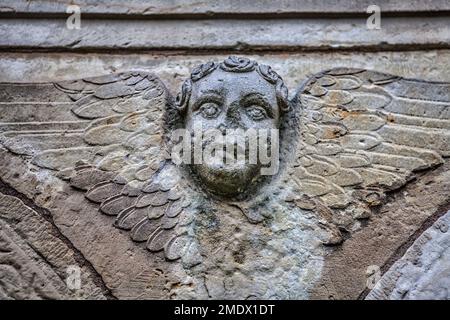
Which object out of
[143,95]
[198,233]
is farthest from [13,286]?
[143,95]

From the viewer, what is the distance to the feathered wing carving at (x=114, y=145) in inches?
92.4

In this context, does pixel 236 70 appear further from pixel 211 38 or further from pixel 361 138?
pixel 361 138

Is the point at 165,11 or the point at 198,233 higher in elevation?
the point at 165,11

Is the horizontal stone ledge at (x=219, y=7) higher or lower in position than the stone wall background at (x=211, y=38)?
higher

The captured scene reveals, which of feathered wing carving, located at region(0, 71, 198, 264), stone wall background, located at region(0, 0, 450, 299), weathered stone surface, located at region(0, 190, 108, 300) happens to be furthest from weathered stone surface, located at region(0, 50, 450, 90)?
weathered stone surface, located at region(0, 190, 108, 300)

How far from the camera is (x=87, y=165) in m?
2.46

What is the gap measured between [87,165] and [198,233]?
52 cm

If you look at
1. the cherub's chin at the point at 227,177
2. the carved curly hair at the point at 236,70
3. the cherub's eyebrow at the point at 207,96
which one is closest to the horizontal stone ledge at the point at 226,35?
the carved curly hair at the point at 236,70

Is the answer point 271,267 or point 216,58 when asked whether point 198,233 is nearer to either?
point 271,267

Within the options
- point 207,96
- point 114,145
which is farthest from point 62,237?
point 207,96

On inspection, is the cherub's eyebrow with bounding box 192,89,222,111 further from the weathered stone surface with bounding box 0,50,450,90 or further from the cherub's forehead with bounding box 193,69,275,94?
the weathered stone surface with bounding box 0,50,450,90

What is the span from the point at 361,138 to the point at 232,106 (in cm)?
54

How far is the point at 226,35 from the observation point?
282cm

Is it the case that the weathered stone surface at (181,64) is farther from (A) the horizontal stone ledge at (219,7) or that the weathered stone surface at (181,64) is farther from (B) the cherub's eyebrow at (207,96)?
(B) the cherub's eyebrow at (207,96)
